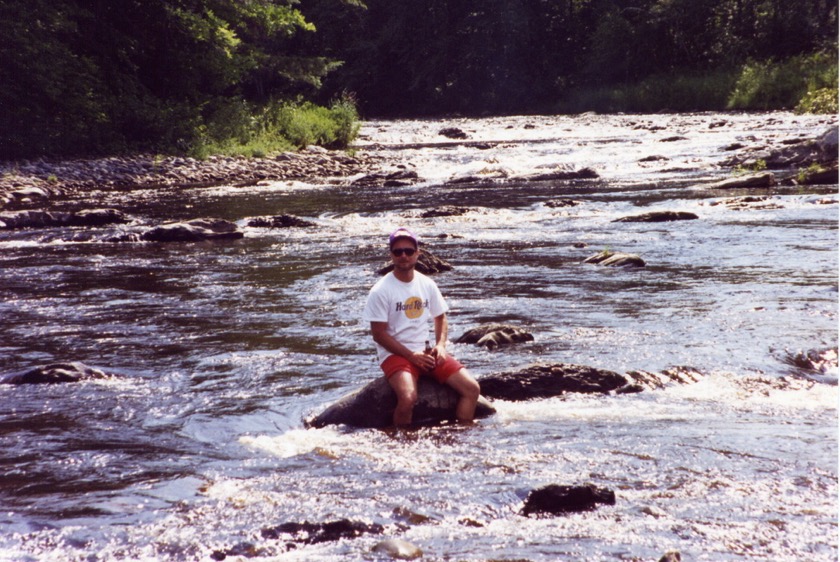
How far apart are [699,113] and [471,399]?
46904mm

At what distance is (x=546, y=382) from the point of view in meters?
7.94

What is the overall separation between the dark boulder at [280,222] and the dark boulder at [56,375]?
10.5m

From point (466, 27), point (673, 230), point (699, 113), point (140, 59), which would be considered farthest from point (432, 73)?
point (673, 230)

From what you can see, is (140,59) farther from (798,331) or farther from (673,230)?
(798,331)

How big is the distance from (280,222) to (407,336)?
39.6 feet

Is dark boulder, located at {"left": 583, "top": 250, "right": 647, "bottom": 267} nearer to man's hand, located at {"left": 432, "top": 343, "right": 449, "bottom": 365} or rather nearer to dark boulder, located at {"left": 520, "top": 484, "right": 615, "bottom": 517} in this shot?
man's hand, located at {"left": 432, "top": 343, "right": 449, "bottom": 365}

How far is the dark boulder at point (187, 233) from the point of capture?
17.7 meters

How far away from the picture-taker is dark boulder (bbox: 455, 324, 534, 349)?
31.3 ft

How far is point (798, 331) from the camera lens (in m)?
9.53

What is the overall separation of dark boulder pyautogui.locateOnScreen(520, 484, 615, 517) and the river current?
87mm

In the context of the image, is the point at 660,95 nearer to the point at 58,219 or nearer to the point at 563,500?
the point at 58,219

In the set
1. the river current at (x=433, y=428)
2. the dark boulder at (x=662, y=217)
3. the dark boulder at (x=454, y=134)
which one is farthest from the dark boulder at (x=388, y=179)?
the dark boulder at (x=454, y=134)

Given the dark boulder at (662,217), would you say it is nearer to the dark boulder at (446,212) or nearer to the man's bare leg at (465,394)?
the dark boulder at (446,212)

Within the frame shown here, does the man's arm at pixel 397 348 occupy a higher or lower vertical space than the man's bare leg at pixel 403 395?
higher
